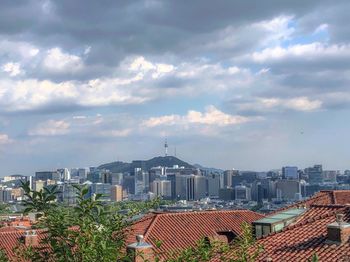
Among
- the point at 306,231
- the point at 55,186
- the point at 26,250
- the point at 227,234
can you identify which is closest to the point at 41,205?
the point at 55,186

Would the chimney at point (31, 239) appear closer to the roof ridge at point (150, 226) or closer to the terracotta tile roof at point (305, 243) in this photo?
the terracotta tile roof at point (305, 243)

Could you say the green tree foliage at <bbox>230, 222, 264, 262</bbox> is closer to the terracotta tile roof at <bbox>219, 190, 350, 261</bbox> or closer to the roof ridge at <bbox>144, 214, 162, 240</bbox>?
the terracotta tile roof at <bbox>219, 190, 350, 261</bbox>

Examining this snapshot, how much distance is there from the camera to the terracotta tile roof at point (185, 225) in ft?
86.1

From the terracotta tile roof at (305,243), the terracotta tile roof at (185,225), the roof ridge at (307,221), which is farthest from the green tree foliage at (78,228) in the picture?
the terracotta tile roof at (185,225)

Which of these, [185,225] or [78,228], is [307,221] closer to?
[185,225]

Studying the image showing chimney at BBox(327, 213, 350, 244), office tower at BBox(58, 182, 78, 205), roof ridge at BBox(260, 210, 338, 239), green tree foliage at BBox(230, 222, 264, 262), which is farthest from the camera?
roof ridge at BBox(260, 210, 338, 239)

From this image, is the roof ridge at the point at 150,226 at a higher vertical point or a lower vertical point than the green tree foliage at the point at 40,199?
lower

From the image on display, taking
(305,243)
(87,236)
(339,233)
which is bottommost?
(305,243)

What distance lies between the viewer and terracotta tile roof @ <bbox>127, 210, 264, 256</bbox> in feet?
86.1

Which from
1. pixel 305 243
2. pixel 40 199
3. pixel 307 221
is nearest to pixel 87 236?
pixel 40 199

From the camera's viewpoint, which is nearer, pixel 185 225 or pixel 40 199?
pixel 40 199

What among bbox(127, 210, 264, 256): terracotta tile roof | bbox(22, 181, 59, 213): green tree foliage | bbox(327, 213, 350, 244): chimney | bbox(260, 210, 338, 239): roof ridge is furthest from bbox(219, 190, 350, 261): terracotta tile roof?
bbox(22, 181, 59, 213): green tree foliage

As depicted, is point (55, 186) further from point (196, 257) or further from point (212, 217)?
point (212, 217)

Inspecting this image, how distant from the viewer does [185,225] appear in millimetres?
28062
